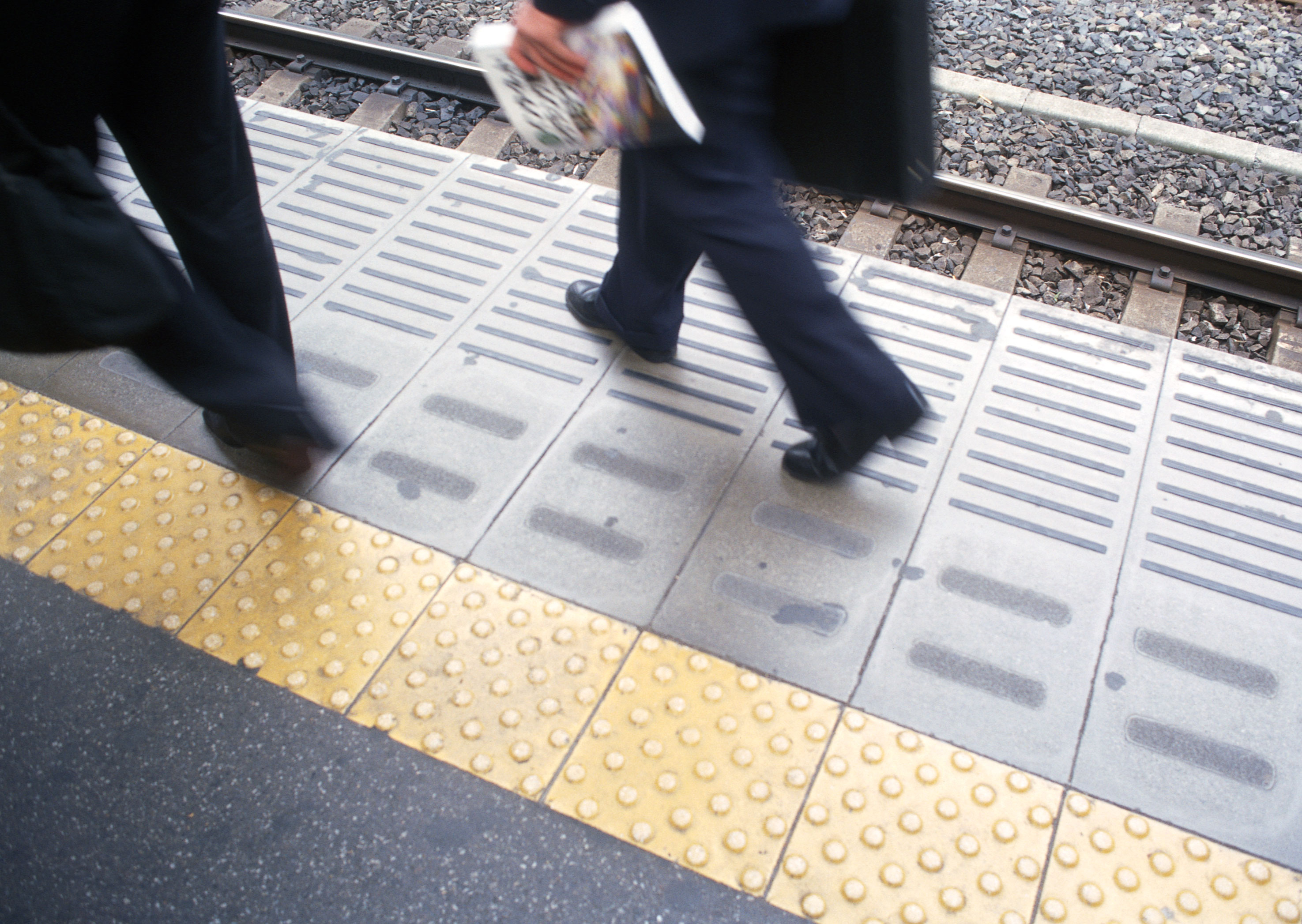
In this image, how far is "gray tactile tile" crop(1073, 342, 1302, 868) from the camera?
76.4 inches

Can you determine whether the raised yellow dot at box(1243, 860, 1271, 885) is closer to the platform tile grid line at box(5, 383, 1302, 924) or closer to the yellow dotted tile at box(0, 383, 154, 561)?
the platform tile grid line at box(5, 383, 1302, 924)

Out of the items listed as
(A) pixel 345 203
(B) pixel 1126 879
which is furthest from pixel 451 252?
(B) pixel 1126 879

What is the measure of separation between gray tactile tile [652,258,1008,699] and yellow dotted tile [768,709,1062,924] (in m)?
0.18

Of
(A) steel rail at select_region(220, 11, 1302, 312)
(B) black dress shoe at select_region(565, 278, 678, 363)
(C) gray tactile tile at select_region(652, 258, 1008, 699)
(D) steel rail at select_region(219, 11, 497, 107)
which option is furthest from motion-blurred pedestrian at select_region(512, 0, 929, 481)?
(D) steel rail at select_region(219, 11, 497, 107)

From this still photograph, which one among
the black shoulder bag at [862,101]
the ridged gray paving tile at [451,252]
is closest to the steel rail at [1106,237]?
the ridged gray paving tile at [451,252]

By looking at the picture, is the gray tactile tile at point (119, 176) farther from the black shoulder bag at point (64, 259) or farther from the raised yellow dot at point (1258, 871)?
the raised yellow dot at point (1258, 871)

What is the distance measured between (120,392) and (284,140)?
1487 millimetres

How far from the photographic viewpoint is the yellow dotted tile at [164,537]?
227cm

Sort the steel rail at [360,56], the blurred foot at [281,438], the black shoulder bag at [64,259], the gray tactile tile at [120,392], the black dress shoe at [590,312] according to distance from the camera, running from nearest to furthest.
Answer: the black shoulder bag at [64,259], the blurred foot at [281,438], the gray tactile tile at [120,392], the black dress shoe at [590,312], the steel rail at [360,56]

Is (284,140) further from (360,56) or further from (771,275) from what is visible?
(771,275)

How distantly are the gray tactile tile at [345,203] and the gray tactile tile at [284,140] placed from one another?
0.04 metres

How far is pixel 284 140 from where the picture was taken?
12.1 feet

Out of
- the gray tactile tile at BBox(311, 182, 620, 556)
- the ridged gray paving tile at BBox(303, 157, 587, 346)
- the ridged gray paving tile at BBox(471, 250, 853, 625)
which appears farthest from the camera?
the ridged gray paving tile at BBox(303, 157, 587, 346)

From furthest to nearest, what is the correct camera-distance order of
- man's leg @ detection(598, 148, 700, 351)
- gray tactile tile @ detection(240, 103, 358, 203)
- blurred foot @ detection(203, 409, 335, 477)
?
gray tactile tile @ detection(240, 103, 358, 203), blurred foot @ detection(203, 409, 335, 477), man's leg @ detection(598, 148, 700, 351)
